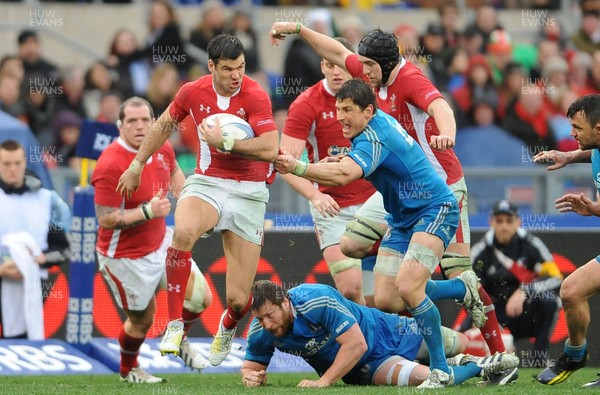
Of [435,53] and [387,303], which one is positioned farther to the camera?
[435,53]

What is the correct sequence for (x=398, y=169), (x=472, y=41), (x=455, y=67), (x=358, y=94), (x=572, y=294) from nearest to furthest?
(x=358, y=94)
(x=398, y=169)
(x=572, y=294)
(x=455, y=67)
(x=472, y=41)

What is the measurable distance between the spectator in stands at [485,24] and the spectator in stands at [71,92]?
588cm

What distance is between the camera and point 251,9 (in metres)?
17.7

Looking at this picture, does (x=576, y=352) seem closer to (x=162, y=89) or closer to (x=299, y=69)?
(x=299, y=69)

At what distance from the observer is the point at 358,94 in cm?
883

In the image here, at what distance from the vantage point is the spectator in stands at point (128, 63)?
54.0 ft

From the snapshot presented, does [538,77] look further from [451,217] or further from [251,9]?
[451,217]

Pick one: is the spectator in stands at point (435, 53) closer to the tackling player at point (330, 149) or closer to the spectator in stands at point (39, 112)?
the spectator in stands at point (39, 112)

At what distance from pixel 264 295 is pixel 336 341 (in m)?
0.69

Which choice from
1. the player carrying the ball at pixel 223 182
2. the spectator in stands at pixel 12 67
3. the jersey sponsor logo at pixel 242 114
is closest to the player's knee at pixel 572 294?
the player carrying the ball at pixel 223 182

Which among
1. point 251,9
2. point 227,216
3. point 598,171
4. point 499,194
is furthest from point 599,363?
point 251,9

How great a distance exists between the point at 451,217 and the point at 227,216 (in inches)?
75.7

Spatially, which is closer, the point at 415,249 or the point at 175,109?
the point at 415,249

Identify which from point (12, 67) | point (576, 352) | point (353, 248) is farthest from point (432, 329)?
point (12, 67)
